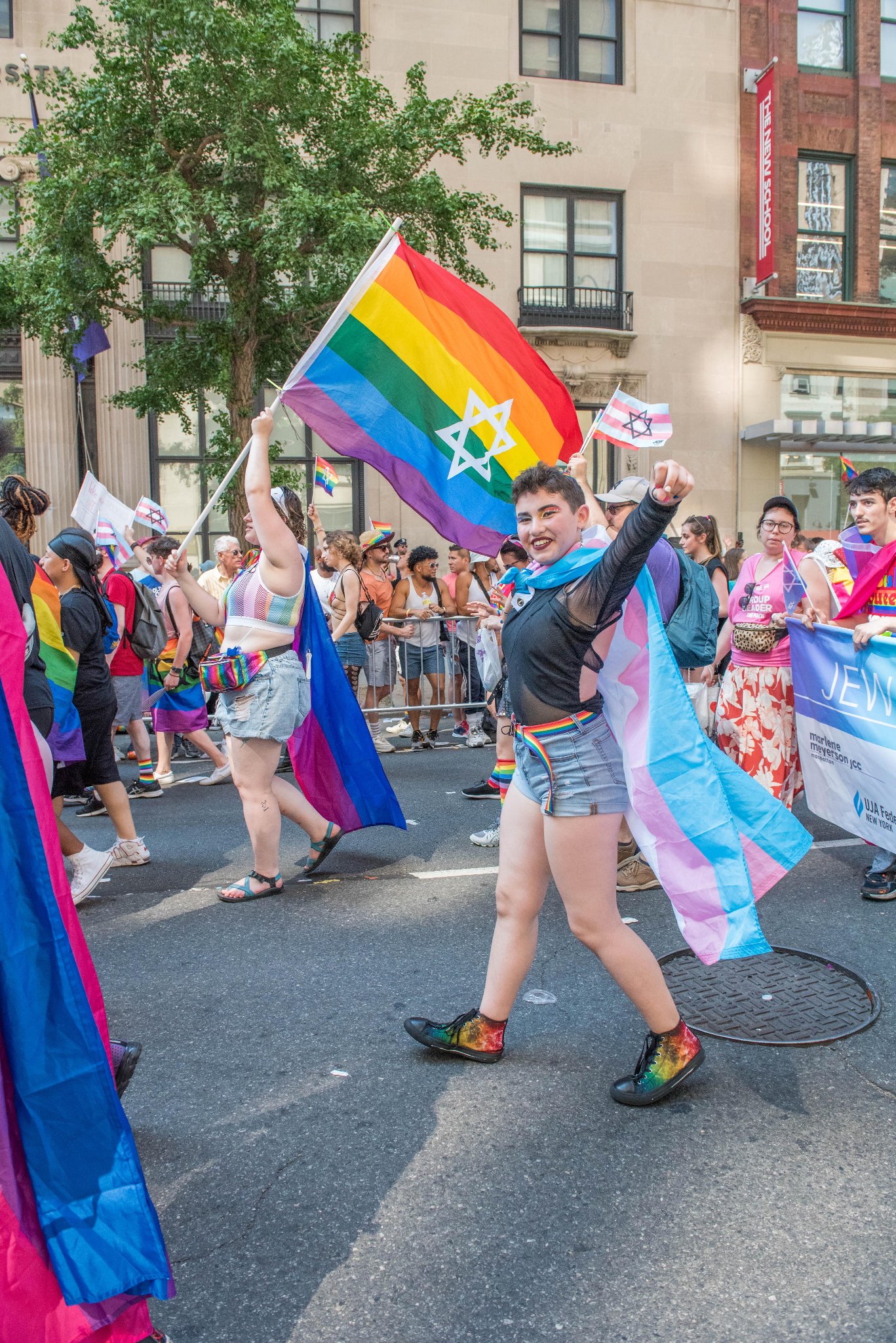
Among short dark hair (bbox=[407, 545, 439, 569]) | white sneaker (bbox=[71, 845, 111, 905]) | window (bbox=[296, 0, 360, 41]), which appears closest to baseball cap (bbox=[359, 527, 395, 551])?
short dark hair (bbox=[407, 545, 439, 569])

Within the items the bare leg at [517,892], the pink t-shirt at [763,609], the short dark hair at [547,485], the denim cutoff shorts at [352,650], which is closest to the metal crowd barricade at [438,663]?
the denim cutoff shorts at [352,650]

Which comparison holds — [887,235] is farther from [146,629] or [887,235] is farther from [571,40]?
[146,629]

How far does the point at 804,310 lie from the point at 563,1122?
67.9 ft

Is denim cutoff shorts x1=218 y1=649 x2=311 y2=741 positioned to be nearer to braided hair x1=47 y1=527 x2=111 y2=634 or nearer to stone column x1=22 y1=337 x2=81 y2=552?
braided hair x1=47 y1=527 x2=111 y2=634

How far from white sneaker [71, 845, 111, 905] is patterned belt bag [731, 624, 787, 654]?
363 cm

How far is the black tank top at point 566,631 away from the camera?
2918 mm

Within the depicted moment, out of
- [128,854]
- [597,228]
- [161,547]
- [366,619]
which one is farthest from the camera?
[597,228]

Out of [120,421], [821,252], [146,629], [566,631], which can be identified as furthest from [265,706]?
[821,252]

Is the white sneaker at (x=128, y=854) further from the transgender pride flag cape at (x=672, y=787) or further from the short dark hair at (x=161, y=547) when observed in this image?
the transgender pride flag cape at (x=672, y=787)

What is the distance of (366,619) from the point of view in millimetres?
9930

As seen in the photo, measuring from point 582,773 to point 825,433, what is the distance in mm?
19571

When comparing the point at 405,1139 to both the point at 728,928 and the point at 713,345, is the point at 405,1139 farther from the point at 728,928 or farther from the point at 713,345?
the point at 713,345

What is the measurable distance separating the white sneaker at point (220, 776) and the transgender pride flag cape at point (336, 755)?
3.18m

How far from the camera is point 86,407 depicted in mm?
18734
